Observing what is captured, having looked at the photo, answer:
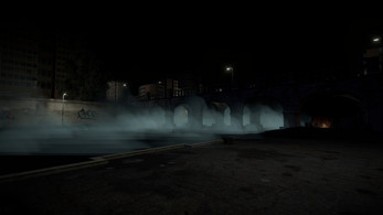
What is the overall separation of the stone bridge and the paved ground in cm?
1573

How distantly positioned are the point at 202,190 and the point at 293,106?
22114mm

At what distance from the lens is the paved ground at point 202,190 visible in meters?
3.64

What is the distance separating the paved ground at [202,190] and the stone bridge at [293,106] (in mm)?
15727

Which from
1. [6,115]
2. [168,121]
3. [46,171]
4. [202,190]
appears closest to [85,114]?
[6,115]

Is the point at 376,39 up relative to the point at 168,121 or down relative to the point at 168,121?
up

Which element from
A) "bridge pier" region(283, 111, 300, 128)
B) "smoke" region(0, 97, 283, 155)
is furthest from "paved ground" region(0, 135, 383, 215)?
"smoke" region(0, 97, 283, 155)

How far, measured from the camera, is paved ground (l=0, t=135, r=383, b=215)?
364cm

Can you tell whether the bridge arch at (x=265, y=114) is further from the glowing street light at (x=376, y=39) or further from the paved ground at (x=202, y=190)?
the paved ground at (x=202, y=190)

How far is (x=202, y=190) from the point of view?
15.0ft

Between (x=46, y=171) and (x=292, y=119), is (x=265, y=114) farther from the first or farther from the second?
(x=46, y=171)

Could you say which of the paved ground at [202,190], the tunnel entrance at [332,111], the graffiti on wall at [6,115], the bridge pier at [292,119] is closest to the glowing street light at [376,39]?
the tunnel entrance at [332,111]

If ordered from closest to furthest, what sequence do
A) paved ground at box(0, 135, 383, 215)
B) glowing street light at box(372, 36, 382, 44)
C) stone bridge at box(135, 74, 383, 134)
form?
paved ground at box(0, 135, 383, 215) → stone bridge at box(135, 74, 383, 134) → glowing street light at box(372, 36, 382, 44)

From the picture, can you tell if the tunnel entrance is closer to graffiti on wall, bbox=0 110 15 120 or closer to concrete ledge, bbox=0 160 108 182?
concrete ledge, bbox=0 160 108 182

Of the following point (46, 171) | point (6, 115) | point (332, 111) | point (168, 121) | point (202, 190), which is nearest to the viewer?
point (202, 190)
